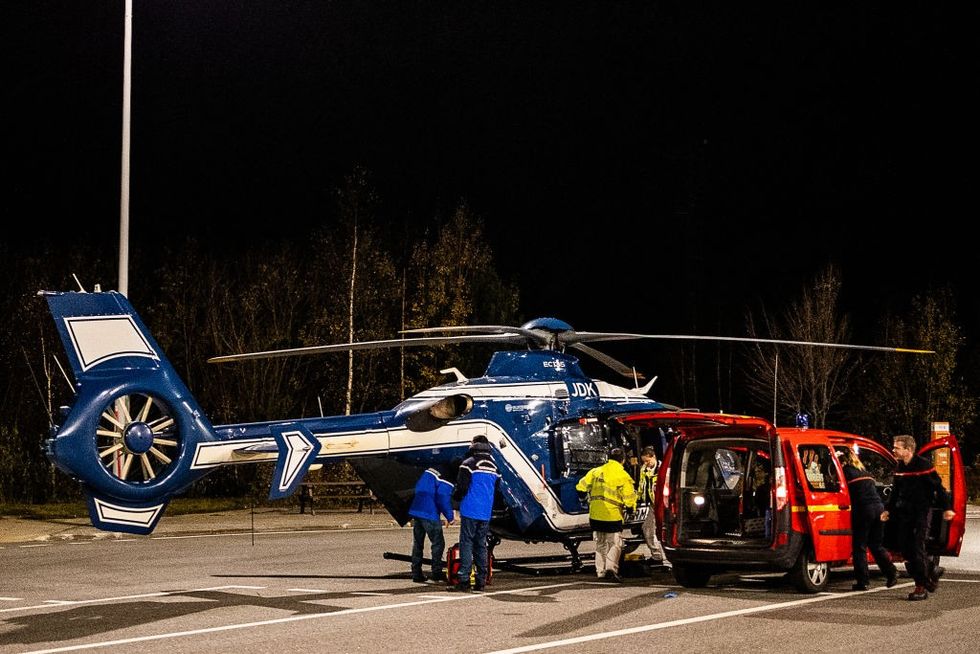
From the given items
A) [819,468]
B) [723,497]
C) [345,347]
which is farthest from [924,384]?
[345,347]

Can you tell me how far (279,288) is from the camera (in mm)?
41406

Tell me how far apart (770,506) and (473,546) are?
3.51 metres

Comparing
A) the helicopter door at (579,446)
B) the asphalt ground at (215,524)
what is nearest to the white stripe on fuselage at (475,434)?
the helicopter door at (579,446)

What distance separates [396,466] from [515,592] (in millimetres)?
2580

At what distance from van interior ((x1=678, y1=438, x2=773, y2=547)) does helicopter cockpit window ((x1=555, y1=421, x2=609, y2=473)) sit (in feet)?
4.53

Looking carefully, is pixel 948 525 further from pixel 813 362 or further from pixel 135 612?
pixel 813 362

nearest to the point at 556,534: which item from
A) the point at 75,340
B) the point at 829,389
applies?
the point at 75,340

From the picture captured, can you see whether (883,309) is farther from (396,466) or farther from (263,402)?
(396,466)

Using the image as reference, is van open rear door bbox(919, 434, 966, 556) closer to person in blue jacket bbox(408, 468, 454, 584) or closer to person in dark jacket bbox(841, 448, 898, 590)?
person in dark jacket bbox(841, 448, 898, 590)

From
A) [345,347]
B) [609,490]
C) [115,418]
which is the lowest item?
[609,490]

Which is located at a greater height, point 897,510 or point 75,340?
→ point 75,340

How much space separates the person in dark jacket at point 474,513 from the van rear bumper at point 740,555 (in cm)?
225

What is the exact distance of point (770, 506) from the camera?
44.0 feet

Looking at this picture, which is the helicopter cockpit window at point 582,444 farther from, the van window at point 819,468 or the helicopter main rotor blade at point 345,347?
the van window at point 819,468
